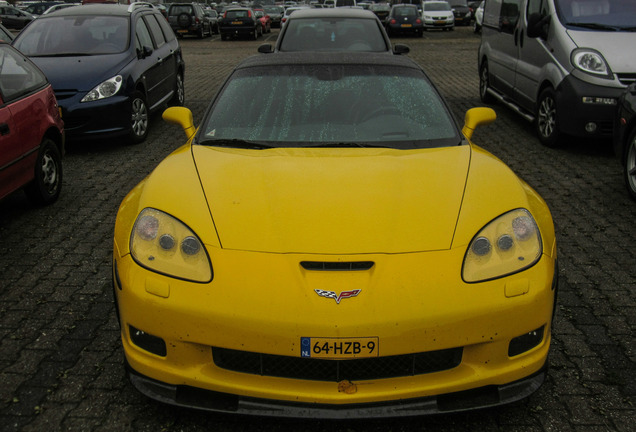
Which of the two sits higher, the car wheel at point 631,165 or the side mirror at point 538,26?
the side mirror at point 538,26

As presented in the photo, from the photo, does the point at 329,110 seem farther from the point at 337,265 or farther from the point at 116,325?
the point at 116,325

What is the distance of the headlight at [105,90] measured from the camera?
8570mm

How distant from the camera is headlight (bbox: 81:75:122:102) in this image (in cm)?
857

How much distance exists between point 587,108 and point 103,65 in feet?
19.6

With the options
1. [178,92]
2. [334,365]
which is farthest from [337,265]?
[178,92]

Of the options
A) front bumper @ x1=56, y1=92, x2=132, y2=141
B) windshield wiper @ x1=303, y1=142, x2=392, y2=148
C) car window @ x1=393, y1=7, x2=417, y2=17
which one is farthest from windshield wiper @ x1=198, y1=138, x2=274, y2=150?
car window @ x1=393, y1=7, x2=417, y2=17

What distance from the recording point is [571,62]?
8.16 m

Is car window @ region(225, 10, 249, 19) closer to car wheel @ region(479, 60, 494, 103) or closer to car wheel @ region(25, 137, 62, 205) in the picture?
car wheel @ region(479, 60, 494, 103)

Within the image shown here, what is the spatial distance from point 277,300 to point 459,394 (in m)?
0.84

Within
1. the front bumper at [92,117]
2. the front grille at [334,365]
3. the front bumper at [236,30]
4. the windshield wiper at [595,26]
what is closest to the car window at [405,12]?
the front bumper at [236,30]

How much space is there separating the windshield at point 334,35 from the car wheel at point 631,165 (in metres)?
3.91

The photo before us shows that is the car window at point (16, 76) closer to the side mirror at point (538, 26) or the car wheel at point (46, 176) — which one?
the car wheel at point (46, 176)

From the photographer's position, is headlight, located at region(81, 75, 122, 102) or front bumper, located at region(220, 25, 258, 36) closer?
headlight, located at region(81, 75, 122, 102)

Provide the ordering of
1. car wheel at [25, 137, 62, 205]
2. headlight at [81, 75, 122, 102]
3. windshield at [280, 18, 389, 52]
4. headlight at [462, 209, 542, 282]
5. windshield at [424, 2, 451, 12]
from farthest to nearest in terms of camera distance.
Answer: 1. windshield at [424, 2, 451, 12]
2. windshield at [280, 18, 389, 52]
3. headlight at [81, 75, 122, 102]
4. car wheel at [25, 137, 62, 205]
5. headlight at [462, 209, 542, 282]
